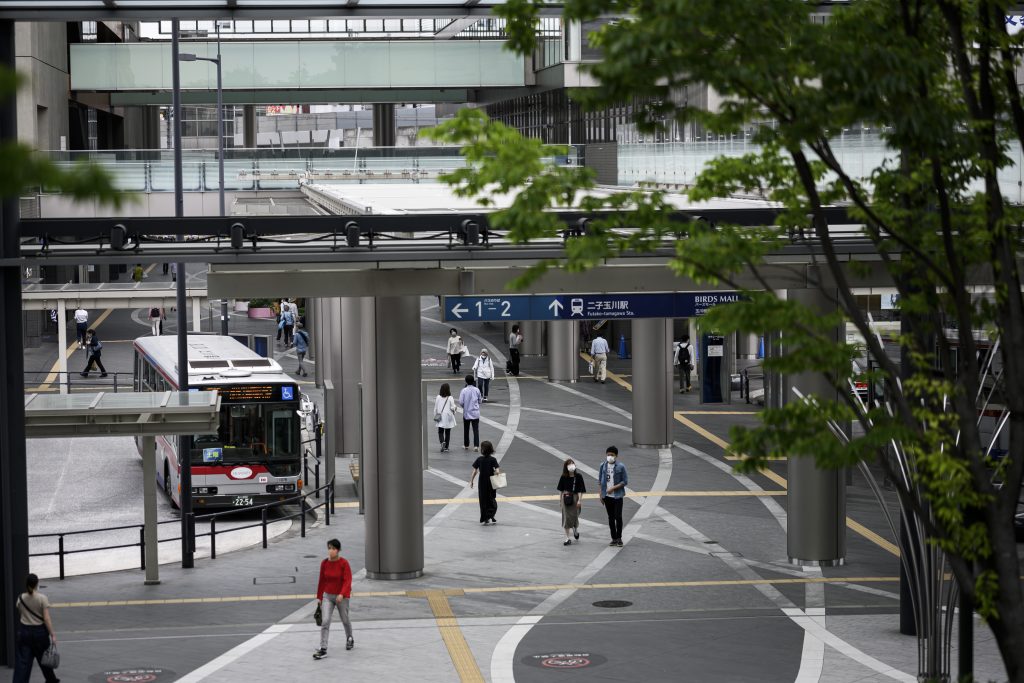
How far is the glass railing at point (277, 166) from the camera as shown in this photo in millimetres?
33594

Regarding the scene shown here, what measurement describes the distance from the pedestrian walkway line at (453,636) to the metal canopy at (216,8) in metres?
6.49

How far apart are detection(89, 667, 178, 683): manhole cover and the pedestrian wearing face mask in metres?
7.33

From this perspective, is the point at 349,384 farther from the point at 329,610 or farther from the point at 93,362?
the point at 93,362

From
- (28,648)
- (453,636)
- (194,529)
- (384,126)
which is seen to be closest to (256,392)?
(194,529)

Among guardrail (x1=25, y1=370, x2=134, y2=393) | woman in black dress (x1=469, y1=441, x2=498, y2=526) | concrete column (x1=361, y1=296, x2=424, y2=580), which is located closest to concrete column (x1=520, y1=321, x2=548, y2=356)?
guardrail (x1=25, y1=370, x2=134, y2=393)

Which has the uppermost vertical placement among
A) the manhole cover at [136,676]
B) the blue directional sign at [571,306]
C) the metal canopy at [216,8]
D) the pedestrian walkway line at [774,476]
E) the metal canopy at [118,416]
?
the metal canopy at [216,8]

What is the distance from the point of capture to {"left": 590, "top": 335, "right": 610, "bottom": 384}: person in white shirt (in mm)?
40312

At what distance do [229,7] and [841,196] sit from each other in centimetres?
762

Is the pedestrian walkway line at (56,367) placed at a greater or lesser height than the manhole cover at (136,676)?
greater

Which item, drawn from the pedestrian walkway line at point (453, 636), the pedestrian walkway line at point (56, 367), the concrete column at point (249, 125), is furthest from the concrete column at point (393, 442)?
the concrete column at point (249, 125)

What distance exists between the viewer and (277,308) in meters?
58.6

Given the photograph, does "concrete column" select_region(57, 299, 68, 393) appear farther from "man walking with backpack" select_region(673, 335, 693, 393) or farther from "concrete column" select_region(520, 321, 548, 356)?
"man walking with backpack" select_region(673, 335, 693, 393)

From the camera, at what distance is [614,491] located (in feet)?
71.3

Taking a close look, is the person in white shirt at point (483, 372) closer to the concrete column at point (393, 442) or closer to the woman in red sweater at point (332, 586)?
the concrete column at point (393, 442)
